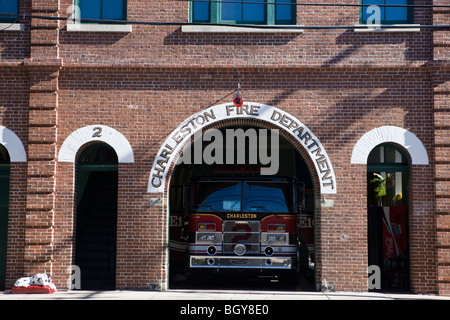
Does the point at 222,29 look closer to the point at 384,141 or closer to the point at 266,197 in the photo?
the point at 266,197

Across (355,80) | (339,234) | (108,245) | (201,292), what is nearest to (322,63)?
(355,80)

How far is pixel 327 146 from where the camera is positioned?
13.0 m

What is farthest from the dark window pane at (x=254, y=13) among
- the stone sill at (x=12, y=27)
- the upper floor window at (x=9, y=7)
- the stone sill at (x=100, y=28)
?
the upper floor window at (x=9, y=7)

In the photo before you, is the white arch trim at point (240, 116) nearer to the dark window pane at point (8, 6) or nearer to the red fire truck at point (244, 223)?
the red fire truck at point (244, 223)

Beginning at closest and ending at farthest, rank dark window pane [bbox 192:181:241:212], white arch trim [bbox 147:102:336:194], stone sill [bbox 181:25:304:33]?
white arch trim [bbox 147:102:336:194], stone sill [bbox 181:25:304:33], dark window pane [bbox 192:181:241:212]

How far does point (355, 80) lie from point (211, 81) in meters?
3.24

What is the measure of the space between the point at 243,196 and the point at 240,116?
1.90 metres

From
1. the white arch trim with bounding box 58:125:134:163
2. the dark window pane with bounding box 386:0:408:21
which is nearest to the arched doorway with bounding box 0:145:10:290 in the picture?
the white arch trim with bounding box 58:125:134:163

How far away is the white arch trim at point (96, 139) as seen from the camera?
13023 mm

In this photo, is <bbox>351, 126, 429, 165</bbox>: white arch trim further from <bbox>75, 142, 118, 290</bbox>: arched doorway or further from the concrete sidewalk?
<bbox>75, 142, 118, 290</bbox>: arched doorway

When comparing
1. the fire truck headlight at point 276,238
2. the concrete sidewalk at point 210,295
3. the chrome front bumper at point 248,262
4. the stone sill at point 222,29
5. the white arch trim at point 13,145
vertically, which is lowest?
the concrete sidewalk at point 210,295

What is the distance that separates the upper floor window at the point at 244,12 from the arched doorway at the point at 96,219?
149 inches

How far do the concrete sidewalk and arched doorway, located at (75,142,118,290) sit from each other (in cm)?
135

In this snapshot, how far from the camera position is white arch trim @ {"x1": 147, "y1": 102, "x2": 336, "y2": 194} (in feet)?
42.3
